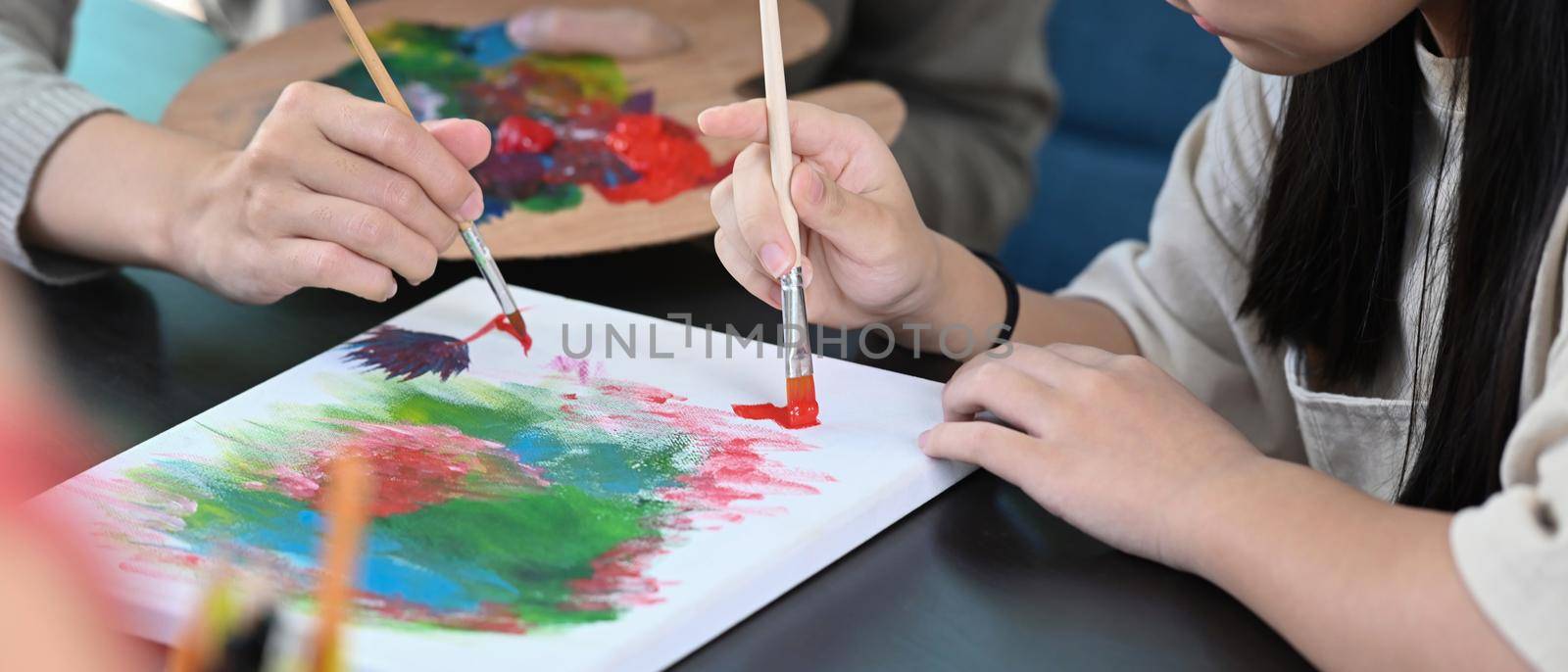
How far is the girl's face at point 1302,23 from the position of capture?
0.62m

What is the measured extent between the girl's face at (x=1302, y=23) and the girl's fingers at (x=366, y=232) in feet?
1.35

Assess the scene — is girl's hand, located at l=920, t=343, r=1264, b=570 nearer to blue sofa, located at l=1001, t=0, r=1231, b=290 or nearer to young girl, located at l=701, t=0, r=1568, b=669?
young girl, located at l=701, t=0, r=1568, b=669

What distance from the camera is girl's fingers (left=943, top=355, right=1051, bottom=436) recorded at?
0.63 metres

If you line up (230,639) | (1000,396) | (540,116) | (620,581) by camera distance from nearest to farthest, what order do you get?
(230,639) < (620,581) < (1000,396) < (540,116)

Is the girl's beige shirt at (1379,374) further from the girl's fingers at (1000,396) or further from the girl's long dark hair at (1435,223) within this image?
the girl's fingers at (1000,396)

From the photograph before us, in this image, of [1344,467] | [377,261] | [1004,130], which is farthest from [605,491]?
[1004,130]

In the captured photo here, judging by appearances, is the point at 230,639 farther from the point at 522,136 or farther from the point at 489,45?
the point at 489,45

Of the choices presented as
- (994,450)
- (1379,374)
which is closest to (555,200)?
(994,450)

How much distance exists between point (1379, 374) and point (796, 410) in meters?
0.37

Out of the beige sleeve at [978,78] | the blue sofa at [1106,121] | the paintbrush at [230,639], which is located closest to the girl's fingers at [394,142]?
the paintbrush at [230,639]

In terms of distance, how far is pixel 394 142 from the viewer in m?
0.73

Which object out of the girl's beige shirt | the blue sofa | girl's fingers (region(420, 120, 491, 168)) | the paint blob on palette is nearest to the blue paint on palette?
the paint blob on palette

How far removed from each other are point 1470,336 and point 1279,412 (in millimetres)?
285

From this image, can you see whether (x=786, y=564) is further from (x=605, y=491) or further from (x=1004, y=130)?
(x=1004, y=130)
